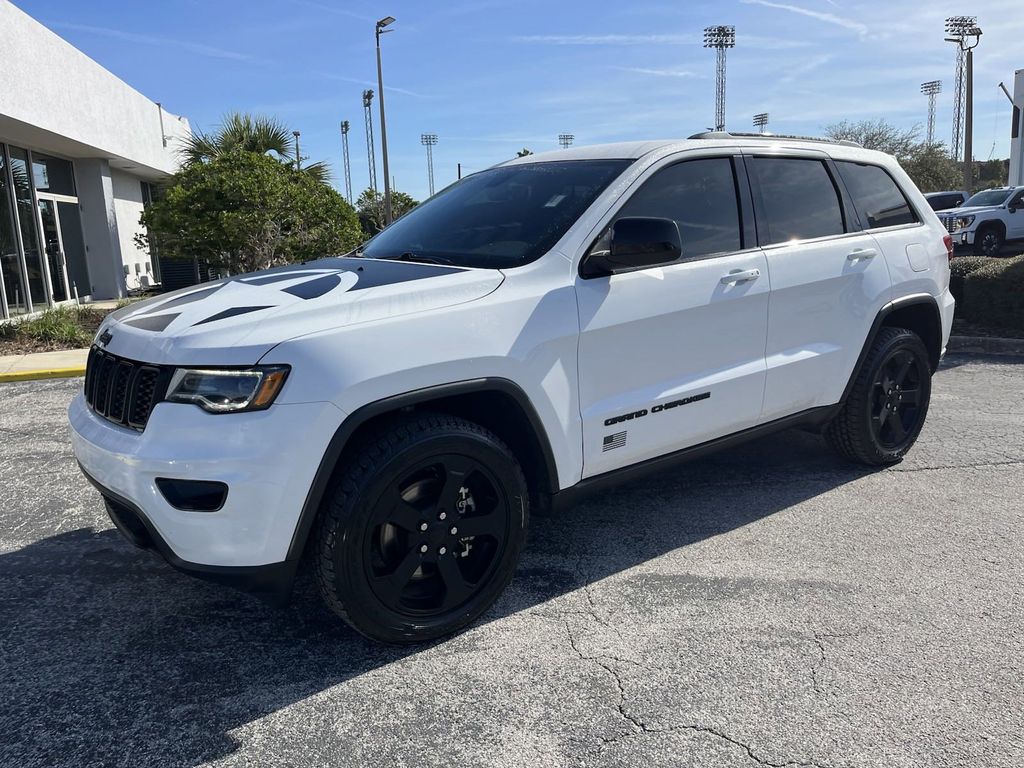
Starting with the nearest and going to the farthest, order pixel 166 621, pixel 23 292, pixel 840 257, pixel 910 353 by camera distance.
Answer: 1. pixel 166 621
2. pixel 840 257
3. pixel 910 353
4. pixel 23 292

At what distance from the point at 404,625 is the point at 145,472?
1.02 m

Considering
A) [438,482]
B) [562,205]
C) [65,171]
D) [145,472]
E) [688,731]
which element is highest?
[65,171]

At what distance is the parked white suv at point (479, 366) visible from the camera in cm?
254

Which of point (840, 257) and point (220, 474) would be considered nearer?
point (220, 474)

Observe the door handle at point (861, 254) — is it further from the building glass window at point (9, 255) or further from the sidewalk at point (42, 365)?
the building glass window at point (9, 255)

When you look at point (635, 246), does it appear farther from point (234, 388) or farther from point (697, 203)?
point (234, 388)

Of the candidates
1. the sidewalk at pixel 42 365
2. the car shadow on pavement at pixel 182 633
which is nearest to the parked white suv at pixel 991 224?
the car shadow on pavement at pixel 182 633

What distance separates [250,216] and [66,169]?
23.6 feet

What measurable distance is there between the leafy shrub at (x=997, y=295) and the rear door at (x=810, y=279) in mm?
5528

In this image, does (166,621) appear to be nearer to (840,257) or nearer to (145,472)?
(145,472)

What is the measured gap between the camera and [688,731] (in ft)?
7.95

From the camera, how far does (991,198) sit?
1961 centimetres

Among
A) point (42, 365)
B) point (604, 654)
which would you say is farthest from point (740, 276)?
point (42, 365)

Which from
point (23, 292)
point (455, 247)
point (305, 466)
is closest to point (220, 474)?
point (305, 466)
